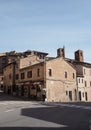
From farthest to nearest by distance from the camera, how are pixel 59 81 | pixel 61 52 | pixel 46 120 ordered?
1. pixel 61 52
2. pixel 59 81
3. pixel 46 120

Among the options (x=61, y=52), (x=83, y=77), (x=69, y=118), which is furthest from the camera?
(x=61, y=52)

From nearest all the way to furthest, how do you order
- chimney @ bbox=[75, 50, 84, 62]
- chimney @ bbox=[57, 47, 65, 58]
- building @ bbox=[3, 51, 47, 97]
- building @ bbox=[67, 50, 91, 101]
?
building @ bbox=[3, 51, 47, 97] → building @ bbox=[67, 50, 91, 101] → chimney @ bbox=[57, 47, 65, 58] → chimney @ bbox=[75, 50, 84, 62]

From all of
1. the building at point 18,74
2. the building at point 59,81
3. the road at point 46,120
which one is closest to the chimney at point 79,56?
the building at point 18,74

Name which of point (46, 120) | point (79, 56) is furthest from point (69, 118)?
point (79, 56)

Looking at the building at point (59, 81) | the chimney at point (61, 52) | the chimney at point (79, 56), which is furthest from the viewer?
the chimney at point (79, 56)

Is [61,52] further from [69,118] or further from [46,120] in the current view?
[46,120]

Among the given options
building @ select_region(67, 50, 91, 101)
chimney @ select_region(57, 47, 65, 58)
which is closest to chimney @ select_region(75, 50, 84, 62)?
building @ select_region(67, 50, 91, 101)

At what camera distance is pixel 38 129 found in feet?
Answer: 45.1

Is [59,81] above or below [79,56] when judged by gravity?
below

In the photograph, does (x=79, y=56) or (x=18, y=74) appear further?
(x=79, y=56)

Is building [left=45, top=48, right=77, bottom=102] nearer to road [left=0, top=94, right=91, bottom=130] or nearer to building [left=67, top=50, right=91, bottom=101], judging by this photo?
building [left=67, top=50, right=91, bottom=101]

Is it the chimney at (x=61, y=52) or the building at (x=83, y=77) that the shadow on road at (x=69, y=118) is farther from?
the chimney at (x=61, y=52)

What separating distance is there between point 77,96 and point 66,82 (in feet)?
21.0

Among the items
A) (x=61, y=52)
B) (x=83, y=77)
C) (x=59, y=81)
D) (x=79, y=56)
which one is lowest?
(x=59, y=81)
